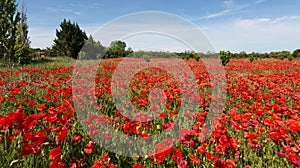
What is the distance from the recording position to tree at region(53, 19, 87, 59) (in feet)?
106

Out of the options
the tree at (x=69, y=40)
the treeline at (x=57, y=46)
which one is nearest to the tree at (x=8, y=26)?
the treeline at (x=57, y=46)

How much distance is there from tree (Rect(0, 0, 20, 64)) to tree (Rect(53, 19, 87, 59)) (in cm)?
1211

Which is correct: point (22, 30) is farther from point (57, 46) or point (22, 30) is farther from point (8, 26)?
point (57, 46)

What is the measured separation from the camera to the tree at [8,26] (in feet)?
64.0

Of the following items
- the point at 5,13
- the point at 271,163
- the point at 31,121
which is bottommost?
the point at 271,163

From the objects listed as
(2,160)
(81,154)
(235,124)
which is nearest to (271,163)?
(235,124)

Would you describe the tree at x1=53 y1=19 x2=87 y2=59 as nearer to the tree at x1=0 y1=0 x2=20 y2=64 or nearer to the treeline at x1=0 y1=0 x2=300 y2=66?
the treeline at x1=0 y1=0 x2=300 y2=66

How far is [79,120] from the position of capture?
124 inches

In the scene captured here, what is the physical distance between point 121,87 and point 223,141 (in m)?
3.34

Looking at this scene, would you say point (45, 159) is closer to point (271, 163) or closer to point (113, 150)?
point (113, 150)

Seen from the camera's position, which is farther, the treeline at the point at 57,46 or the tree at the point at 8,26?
the tree at the point at 8,26

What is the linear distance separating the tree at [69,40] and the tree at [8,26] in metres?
12.1

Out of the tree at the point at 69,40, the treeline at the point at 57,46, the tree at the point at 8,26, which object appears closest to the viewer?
the treeline at the point at 57,46

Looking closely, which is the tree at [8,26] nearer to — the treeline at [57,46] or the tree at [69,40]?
the treeline at [57,46]
